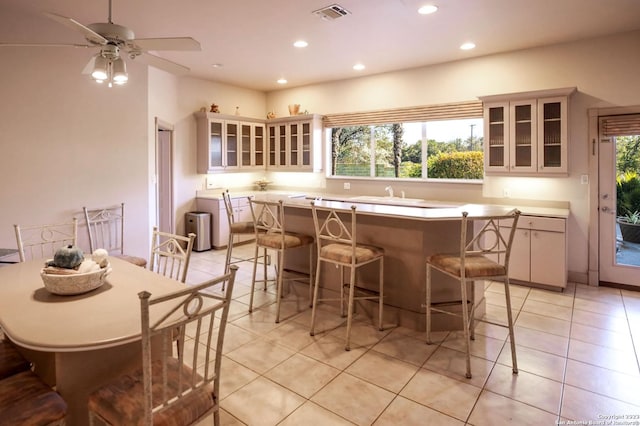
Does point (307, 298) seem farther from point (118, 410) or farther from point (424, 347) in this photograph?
point (118, 410)

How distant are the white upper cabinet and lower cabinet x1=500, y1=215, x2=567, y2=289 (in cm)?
63

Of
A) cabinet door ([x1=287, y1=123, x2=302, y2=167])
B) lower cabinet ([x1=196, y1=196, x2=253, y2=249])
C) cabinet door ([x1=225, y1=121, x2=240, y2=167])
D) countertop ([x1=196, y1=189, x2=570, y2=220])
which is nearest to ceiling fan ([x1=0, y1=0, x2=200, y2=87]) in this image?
countertop ([x1=196, y1=189, x2=570, y2=220])

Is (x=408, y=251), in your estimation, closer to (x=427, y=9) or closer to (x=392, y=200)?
(x=427, y=9)

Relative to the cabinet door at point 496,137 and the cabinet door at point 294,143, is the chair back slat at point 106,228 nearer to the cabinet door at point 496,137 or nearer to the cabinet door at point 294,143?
the cabinet door at point 294,143

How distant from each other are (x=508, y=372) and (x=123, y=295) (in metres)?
2.46

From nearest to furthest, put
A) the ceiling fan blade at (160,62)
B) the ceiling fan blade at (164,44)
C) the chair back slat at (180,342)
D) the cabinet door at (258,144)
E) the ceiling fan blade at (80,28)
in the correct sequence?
the chair back slat at (180,342), the ceiling fan blade at (80,28), the ceiling fan blade at (164,44), the ceiling fan blade at (160,62), the cabinet door at (258,144)

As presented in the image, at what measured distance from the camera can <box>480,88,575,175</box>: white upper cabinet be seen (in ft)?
13.9

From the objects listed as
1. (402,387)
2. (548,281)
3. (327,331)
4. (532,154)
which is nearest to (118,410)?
(402,387)

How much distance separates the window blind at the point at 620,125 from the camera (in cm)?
409

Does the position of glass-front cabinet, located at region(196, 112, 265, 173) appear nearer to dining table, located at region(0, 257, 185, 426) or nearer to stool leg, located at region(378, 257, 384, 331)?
stool leg, located at region(378, 257, 384, 331)

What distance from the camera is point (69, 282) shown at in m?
1.80

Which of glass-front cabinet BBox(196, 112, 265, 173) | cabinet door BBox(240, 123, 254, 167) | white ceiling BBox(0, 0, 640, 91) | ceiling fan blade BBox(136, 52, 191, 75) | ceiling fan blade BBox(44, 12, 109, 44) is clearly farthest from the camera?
cabinet door BBox(240, 123, 254, 167)

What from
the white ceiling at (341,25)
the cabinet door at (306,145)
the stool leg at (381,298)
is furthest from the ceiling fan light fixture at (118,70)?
the cabinet door at (306,145)

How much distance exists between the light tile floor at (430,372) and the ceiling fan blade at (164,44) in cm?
216
